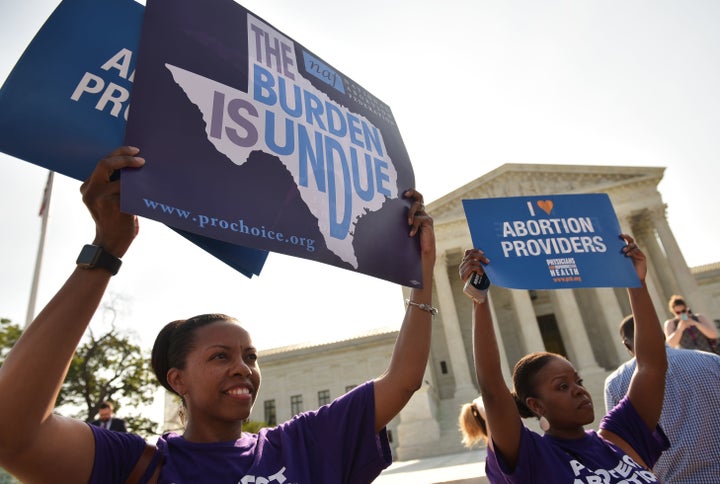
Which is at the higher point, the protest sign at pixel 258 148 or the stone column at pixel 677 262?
the stone column at pixel 677 262

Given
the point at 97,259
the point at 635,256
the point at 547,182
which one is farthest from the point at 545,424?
the point at 547,182

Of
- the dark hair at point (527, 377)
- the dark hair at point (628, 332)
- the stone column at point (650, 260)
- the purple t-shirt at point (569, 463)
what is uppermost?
the stone column at point (650, 260)

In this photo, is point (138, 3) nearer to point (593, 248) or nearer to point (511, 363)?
point (593, 248)

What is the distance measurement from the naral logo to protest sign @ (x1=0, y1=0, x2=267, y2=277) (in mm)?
955

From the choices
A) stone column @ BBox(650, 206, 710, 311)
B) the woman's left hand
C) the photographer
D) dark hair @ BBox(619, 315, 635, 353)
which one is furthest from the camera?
stone column @ BBox(650, 206, 710, 311)

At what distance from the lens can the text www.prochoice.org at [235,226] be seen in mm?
1691

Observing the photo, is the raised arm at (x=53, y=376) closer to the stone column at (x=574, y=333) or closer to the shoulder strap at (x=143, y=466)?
the shoulder strap at (x=143, y=466)

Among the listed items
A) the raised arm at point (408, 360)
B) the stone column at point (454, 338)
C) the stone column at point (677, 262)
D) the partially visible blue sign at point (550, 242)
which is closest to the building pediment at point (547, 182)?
the stone column at point (677, 262)

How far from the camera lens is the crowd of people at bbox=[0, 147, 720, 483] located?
1.43 meters

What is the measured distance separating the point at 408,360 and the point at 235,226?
35.4 inches

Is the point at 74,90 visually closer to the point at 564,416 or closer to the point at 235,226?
the point at 235,226

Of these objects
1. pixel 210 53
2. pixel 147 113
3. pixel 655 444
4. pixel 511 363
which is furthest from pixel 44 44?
pixel 511 363

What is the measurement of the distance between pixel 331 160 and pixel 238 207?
69cm

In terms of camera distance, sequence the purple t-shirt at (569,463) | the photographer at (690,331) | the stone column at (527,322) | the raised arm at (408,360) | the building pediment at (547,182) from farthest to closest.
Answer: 1. the building pediment at (547,182)
2. the stone column at (527,322)
3. the photographer at (690,331)
4. the purple t-shirt at (569,463)
5. the raised arm at (408,360)
